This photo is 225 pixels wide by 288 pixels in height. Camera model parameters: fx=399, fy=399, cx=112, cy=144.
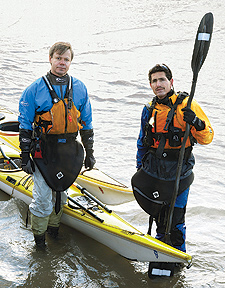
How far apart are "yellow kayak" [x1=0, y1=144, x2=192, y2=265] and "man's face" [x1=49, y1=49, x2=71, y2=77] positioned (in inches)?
48.7

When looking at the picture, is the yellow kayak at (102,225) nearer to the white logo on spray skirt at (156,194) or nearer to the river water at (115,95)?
the river water at (115,95)

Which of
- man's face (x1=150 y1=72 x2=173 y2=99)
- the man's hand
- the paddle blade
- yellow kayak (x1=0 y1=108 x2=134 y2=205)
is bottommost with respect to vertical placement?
yellow kayak (x1=0 y1=108 x2=134 y2=205)

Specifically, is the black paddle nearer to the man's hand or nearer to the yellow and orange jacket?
the yellow and orange jacket

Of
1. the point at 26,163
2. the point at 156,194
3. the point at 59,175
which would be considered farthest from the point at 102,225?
the point at 26,163

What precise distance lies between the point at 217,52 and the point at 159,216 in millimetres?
11025

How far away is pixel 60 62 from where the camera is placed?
3.04 m

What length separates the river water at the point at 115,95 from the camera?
332 centimetres

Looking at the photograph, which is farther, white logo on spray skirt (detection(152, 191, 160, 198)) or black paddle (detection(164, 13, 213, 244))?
white logo on spray skirt (detection(152, 191, 160, 198))

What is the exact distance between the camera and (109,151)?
636 cm

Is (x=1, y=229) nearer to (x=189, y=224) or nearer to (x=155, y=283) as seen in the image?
(x=155, y=283)

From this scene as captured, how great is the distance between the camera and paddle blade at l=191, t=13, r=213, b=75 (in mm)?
2646

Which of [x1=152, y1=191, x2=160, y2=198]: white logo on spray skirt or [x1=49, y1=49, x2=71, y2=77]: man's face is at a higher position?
[x1=49, y1=49, x2=71, y2=77]: man's face

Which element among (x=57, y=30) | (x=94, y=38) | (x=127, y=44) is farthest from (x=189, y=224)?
(x=57, y=30)

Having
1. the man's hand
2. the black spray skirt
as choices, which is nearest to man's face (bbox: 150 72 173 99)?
the black spray skirt
